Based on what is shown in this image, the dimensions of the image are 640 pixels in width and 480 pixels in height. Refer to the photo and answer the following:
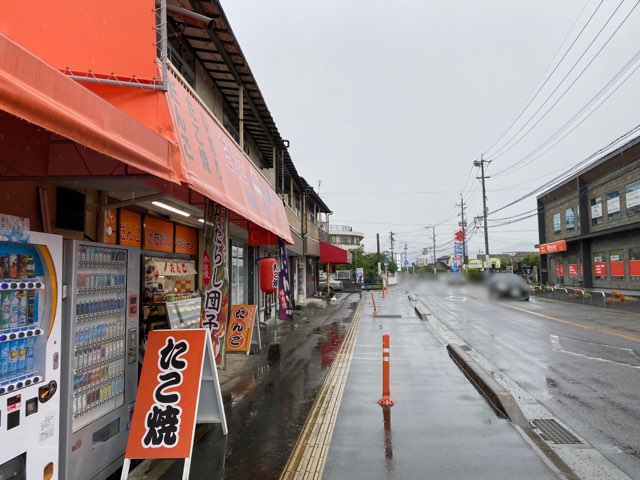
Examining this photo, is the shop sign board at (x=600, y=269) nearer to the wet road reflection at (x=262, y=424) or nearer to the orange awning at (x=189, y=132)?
the wet road reflection at (x=262, y=424)

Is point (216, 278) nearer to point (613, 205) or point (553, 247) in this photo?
point (613, 205)

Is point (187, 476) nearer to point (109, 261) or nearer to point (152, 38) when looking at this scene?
point (109, 261)

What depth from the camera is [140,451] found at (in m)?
4.21

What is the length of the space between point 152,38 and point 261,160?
522 inches

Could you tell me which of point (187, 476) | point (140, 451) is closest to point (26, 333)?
point (140, 451)

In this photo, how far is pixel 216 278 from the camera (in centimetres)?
757

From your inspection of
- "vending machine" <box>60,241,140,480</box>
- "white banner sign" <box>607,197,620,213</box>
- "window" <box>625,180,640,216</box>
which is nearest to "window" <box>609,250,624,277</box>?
"white banner sign" <box>607,197,620,213</box>

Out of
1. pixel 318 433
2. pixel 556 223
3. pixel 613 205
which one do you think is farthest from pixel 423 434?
pixel 556 223

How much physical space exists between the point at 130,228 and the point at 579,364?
9820mm

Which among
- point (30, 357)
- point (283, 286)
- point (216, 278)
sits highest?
point (216, 278)

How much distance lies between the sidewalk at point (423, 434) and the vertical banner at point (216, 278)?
2404 millimetres

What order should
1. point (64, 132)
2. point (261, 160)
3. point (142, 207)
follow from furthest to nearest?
point (261, 160), point (142, 207), point (64, 132)

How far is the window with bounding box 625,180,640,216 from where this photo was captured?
28367mm

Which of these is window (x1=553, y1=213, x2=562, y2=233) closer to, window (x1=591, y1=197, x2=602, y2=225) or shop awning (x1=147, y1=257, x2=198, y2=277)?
window (x1=591, y1=197, x2=602, y2=225)
